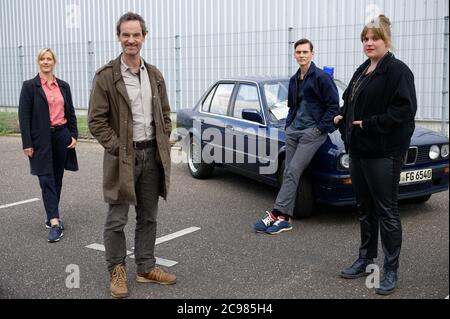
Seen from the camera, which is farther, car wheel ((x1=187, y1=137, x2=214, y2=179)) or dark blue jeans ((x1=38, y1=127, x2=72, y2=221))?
car wheel ((x1=187, y1=137, x2=214, y2=179))

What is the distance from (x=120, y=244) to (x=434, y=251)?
8.90 feet

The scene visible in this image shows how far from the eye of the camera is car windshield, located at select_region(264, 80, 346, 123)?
6417mm

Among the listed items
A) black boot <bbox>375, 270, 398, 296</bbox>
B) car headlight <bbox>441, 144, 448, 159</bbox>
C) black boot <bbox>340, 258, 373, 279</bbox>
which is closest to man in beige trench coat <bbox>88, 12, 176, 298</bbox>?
black boot <bbox>340, 258, 373, 279</bbox>

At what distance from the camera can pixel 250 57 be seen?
13320mm

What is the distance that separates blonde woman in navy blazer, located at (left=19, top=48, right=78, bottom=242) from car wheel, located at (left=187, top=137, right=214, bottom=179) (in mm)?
2657

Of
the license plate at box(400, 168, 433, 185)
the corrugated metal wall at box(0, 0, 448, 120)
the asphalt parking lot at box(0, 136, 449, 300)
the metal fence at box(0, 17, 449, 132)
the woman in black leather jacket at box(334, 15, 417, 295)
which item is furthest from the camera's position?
the corrugated metal wall at box(0, 0, 448, 120)

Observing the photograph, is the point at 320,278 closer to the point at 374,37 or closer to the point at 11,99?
the point at 374,37

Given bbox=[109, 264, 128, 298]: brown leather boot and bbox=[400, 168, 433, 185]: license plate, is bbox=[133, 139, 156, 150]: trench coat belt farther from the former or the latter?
bbox=[400, 168, 433, 185]: license plate

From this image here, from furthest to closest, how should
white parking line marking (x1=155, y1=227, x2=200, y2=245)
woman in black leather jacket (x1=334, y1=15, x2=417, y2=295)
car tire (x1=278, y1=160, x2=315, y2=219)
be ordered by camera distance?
car tire (x1=278, y1=160, x2=315, y2=219) < white parking line marking (x1=155, y1=227, x2=200, y2=245) < woman in black leather jacket (x1=334, y1=15, x2=417, y2=295)

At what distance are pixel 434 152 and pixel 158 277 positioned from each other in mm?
3311

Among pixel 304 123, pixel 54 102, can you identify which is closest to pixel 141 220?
pixel 54 102

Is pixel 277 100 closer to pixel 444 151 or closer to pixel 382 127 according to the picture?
pixel 444 151

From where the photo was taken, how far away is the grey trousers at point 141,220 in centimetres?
394

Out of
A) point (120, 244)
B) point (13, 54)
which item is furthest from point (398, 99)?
point (13, 54)
